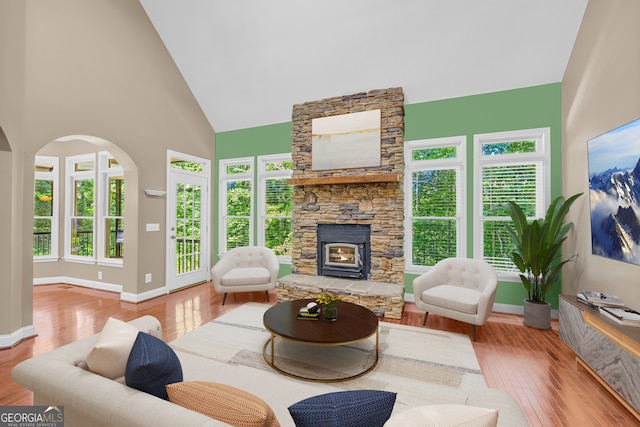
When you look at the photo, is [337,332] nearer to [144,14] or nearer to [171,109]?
[171,109]

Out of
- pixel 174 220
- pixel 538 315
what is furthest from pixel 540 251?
pixel 174 220

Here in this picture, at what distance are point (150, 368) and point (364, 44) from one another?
4.39 metres

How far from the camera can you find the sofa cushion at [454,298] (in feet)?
10.5

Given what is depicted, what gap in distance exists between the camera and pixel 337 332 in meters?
2.52

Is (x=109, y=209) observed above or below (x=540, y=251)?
above

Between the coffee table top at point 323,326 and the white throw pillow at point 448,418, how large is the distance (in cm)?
153

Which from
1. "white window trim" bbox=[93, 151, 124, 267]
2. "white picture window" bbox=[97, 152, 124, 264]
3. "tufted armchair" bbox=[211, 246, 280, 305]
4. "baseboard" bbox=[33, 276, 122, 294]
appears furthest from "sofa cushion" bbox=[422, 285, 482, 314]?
"white window trim" bbox=[93, 151, 124, 267]

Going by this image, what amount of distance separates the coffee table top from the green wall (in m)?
1.93

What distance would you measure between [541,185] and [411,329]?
2.69m

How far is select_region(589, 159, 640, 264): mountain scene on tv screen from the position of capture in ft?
7.48

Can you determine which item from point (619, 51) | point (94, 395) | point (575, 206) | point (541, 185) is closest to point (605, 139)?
point (619, 51)

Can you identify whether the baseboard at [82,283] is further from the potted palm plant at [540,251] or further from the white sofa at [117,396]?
the potted palm plant at [540,251]

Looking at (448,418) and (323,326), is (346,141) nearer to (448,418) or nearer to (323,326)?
(323,326)
